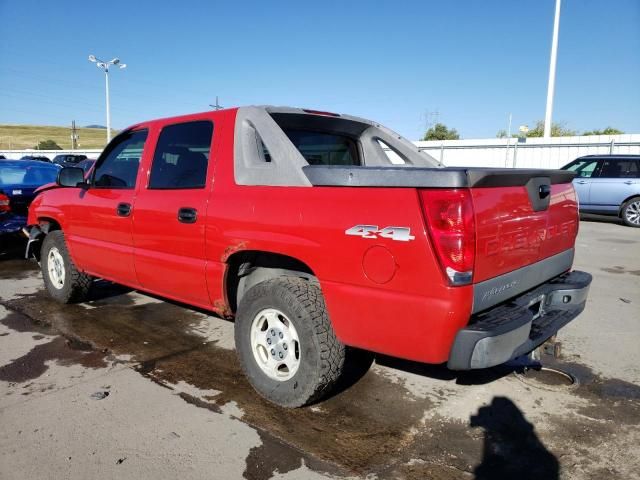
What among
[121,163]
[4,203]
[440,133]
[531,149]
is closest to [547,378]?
[121,163]

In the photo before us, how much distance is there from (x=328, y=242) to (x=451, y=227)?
688mm

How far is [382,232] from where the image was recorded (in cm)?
248

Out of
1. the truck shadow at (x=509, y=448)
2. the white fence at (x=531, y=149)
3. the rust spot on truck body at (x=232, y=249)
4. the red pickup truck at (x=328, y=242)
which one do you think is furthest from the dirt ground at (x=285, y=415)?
the white fence at (x=531, y=149)

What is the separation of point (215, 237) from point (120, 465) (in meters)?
1.48

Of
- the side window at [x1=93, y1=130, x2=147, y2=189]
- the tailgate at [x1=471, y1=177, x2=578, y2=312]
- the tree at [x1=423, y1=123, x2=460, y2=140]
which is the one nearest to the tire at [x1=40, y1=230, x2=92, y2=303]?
the side window at [x1=93, y1=130, x2=147, y2=189]

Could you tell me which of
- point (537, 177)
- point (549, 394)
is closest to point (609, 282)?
point (549, 394)

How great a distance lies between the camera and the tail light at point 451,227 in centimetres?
234

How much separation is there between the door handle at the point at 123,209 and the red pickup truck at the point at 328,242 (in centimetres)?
3

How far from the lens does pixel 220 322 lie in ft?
15.9

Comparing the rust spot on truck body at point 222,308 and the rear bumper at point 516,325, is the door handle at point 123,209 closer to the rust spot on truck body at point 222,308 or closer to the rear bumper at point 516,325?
the rust spot on truck body at point 222,308

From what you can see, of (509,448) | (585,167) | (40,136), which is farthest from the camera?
(40,136)

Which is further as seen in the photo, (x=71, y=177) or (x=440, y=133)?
(x=440, y=133)

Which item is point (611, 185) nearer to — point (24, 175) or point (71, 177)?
point (71, 177)

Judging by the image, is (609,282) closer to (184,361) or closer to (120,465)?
(184,361)
